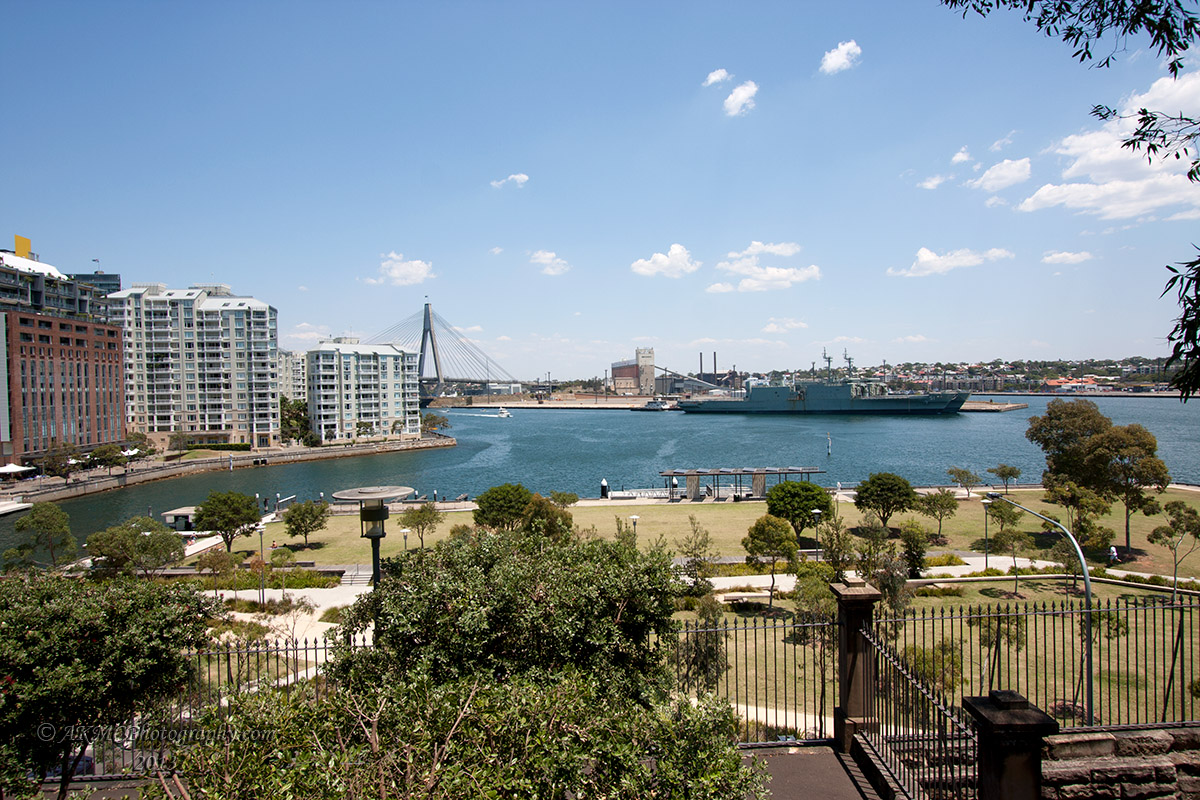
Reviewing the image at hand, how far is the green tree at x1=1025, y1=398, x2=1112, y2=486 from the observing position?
83.3 ft

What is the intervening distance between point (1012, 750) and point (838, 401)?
9881 centimetres

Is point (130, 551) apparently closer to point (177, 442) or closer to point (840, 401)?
point (177, 442)

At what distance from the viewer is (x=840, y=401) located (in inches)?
3816

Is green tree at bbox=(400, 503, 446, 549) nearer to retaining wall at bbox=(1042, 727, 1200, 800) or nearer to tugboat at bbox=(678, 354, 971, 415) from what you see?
retaining wall at bbox=(1042, 727, 1200, 800)

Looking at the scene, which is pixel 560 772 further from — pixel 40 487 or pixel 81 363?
pixel 81 363

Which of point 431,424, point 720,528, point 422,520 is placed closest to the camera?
point 422,520

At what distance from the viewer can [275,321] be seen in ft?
211

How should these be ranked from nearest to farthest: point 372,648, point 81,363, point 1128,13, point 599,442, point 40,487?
point 1128,13 → point 372,648 → point 40,487 → point 81,363 → point 599,442

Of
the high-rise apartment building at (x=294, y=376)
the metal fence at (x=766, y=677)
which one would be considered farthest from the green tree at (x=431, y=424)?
the metal fence at (x=766, y=677)

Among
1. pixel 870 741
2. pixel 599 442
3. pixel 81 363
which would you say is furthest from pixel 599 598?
pixel 599 442

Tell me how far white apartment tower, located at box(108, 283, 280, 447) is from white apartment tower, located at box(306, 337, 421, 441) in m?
5.80

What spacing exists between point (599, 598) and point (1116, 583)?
655 inches

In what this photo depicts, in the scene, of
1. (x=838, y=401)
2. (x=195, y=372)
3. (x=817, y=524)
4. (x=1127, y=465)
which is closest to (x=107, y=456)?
(x=195, y=372)

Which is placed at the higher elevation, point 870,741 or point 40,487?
point 870,741
